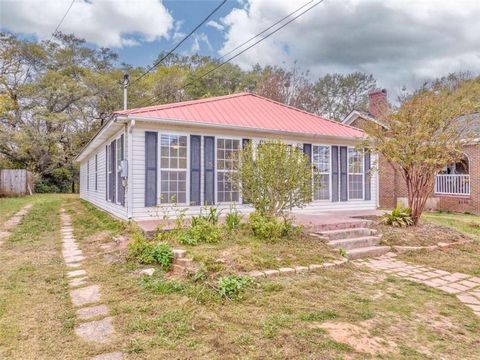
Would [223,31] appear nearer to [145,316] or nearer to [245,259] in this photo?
[245,259]

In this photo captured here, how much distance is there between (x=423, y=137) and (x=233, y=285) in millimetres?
5770

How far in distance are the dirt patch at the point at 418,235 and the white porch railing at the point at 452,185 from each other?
7846mm

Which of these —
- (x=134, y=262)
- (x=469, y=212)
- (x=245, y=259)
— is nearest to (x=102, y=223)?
(x=134, y=262)

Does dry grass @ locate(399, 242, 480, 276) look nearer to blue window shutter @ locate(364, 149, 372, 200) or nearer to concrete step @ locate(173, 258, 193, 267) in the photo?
concrete step @ locate(173, 258, 193, 267)

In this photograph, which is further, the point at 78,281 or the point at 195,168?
the point at 195,168

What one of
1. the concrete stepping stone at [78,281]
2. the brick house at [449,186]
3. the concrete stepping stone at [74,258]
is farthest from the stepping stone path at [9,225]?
the brick house at [449,186]

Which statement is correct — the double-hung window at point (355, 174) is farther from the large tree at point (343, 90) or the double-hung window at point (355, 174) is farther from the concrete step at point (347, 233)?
the large tree at point (343, 90)

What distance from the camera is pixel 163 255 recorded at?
15.6 ft

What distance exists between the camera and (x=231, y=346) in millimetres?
2611

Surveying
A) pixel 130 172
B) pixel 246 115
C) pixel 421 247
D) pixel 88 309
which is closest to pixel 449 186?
pixel 421 247

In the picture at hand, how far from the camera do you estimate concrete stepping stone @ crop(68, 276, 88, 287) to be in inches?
163

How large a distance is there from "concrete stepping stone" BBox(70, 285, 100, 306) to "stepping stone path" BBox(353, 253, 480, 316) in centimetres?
401

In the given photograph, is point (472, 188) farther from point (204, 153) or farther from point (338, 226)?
point (204, 153)

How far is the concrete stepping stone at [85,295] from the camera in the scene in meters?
3.57
